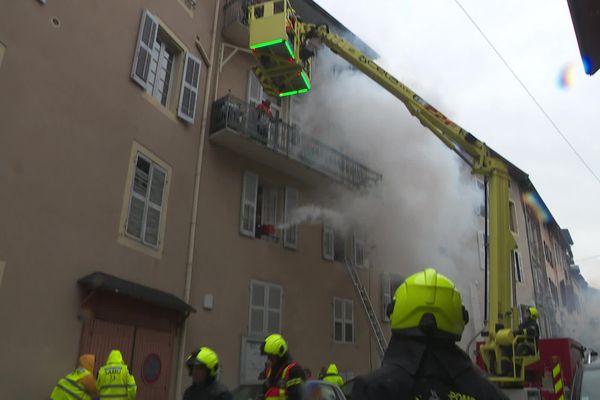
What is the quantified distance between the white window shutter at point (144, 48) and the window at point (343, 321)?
Result: 6.95 meters

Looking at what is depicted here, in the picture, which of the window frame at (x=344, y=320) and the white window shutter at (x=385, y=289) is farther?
the white window shutter at (x=385, y=289)

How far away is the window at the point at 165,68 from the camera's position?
9172 mm

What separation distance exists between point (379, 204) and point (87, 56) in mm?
8099

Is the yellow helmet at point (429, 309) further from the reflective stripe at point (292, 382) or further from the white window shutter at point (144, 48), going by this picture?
the white window shutter at point (144, 48)

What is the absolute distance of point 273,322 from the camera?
1091 centimetres

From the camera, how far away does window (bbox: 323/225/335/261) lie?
41.9ft

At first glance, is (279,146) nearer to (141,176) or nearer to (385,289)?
(141,176)

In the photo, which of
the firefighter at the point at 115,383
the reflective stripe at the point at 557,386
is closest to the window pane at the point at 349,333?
the reflective stripe at the point at 557,386

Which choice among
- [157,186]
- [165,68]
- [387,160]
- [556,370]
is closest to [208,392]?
[157,186]

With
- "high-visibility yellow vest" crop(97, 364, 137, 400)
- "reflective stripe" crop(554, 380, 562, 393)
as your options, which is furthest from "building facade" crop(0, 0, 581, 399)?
"reflective stripe" crop(554, 380, 562, 393)

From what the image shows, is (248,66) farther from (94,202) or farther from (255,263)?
(94,202)

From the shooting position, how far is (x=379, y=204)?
13.5m

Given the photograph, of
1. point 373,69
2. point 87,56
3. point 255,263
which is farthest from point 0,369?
point 373,69

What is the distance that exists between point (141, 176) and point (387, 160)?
6.92 metres
